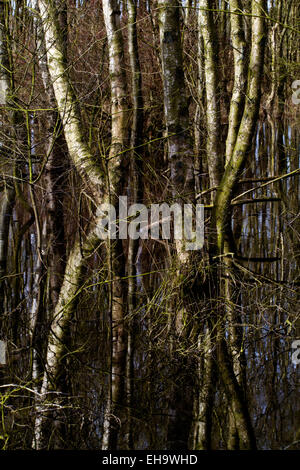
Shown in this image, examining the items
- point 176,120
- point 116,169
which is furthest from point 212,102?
point 176,120

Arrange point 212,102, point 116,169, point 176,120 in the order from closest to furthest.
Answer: point 176,120
point 116,169
point 212,102

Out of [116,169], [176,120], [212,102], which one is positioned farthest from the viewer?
[212,102]

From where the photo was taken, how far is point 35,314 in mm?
5730

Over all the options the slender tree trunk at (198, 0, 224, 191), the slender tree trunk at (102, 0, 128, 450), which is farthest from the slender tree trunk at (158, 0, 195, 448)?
the slender tree trunk at (198, 0, 224, 191)

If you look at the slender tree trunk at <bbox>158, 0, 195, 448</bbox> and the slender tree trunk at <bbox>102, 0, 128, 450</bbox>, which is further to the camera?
the slender tree trunk at <bbox>158, 0, 195, 448</bbox>

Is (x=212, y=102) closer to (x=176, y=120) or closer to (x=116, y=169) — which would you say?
(x=116, y=169)

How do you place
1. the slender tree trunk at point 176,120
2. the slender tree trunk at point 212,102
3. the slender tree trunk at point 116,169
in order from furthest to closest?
the slender tree trunk at point 212,102 < the slender tree trunk at point 176,120 < the slender tree trunk at point 116,169

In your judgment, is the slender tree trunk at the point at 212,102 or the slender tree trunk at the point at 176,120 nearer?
the slender tree trunk at the point at 176,120

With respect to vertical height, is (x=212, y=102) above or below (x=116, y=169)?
above

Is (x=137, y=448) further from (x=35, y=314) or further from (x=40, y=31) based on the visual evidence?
(x=40, y=31)

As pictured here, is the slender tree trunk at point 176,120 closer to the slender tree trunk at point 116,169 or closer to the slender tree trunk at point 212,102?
the slender tree trunk at point 116,169

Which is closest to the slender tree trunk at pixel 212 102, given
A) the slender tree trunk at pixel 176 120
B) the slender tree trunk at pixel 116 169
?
the slender tree trunk at pixel 116 169

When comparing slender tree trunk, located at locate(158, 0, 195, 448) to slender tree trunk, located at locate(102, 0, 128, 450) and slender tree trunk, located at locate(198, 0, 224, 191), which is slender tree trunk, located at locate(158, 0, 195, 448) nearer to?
slender tree trunk, located at locate(102, 0, 128, 450)

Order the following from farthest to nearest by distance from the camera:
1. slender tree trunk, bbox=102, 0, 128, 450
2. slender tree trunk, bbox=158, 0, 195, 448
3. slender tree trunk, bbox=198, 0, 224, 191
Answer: slender tree trunk, bbox=198, 0, 224, 191, slender tree trunk, bbox=158, 0, 195, 448, slender tree trunk, bbox=102, 0, 128, 450
